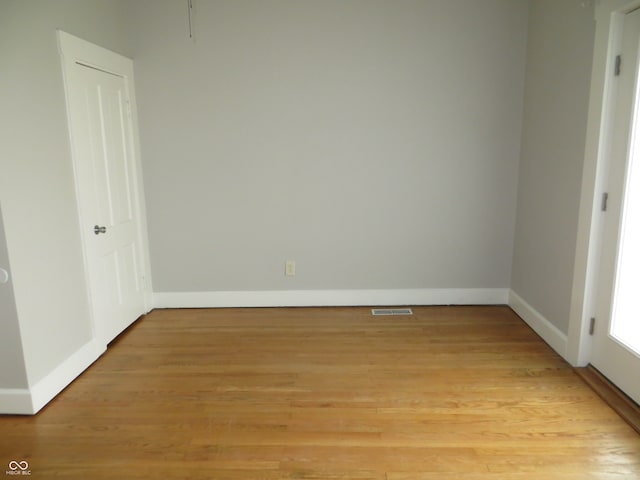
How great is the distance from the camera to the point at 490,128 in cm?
371

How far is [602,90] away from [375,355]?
213 centimetres

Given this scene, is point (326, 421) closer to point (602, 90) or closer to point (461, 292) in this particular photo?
point (461, 292)

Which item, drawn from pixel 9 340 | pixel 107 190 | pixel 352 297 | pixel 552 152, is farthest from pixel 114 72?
pixel 552 152

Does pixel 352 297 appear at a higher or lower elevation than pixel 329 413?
higher

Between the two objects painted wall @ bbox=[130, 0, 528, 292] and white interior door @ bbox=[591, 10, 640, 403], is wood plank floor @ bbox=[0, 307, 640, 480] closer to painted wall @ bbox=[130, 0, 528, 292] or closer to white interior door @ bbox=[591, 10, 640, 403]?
white interior door @ bbox=[591, 10, 640, 403]

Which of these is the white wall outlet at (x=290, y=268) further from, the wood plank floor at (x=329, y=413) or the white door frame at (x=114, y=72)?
the white door frame at (x=114, y=72)

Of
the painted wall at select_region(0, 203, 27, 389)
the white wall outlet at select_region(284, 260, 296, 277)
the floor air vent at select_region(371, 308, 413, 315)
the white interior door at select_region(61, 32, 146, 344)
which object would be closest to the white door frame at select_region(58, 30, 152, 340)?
the white interior door at select_region(61, 32, 146, 344)

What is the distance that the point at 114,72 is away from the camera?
10.8ft

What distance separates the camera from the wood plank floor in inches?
79.0

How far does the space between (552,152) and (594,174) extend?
604 mm

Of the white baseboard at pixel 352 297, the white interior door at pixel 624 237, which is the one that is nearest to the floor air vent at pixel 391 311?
the white baseboard at pixel 352 297

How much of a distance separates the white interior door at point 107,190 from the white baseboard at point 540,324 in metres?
3.19

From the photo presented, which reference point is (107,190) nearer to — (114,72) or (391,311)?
(114,72)

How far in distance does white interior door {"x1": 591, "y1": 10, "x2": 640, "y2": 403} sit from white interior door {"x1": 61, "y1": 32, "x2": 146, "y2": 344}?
3237 millimetres
